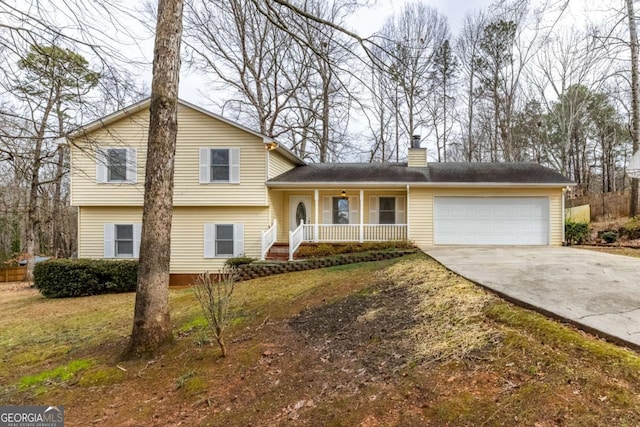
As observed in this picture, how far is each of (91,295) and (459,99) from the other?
2347cm

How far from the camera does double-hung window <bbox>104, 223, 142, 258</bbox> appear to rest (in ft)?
39.2

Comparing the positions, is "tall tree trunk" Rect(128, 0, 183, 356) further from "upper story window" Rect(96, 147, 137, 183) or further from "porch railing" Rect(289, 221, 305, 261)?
"upper story window" Rect(96, 147, 137, 183)

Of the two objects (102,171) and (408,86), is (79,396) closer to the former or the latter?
(408,86)

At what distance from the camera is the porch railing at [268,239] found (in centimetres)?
1143

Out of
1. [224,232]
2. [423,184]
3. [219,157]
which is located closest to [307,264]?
[224,232]

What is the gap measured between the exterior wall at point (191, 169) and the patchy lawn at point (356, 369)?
6.25m

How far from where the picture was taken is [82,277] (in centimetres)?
1024

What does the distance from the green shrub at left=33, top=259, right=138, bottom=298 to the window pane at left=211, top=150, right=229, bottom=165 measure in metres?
4.43

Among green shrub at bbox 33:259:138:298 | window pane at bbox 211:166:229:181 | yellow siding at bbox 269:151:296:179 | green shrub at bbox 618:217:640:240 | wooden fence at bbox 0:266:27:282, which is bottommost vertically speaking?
wooden fence at bbox 0:266:27:282

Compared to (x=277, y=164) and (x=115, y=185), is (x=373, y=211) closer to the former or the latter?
(x=277, y=164)

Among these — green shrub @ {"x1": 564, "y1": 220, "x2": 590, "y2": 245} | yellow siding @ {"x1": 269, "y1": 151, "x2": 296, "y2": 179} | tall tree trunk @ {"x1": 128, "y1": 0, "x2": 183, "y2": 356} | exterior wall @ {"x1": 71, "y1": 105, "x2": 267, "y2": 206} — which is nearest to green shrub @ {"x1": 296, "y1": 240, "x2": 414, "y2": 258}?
exterior wall @ {"x1": 71, "y1": 105, "x2": 267, "y2": 206}

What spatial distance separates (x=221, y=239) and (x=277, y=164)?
11.9 ft

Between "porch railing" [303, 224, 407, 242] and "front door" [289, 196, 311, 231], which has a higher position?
"front door" [289, 196, 311, 231]

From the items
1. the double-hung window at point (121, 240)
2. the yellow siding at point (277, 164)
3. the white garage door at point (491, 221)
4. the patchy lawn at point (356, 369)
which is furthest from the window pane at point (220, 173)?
the white garage door at point (491, 221)
